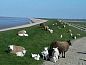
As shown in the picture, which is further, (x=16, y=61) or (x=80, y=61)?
(x=80, y=61)

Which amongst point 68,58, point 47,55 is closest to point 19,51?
point 47,55

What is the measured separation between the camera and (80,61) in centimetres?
2978

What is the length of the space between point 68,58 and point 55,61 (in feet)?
9.85

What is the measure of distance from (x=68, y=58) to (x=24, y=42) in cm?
705

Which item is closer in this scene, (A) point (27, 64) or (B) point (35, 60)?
(A) point (27, 64)

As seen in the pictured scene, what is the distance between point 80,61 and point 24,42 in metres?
9.07

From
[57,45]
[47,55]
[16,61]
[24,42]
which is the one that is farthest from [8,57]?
[24,42]

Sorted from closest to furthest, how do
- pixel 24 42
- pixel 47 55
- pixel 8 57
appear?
pixel 8 57 → pixel 47 55 → pixel 24 42

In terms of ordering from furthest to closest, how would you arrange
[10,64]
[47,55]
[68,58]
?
[68,58]
[47,55]
[10,64]

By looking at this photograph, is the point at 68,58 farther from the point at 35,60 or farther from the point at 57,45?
the point at 35,60

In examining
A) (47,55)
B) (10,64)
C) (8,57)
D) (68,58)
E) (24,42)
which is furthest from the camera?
(24,42)

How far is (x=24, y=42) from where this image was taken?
37.4 m

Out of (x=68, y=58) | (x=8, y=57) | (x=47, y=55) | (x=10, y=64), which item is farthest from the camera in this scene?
(x=68, y=58)

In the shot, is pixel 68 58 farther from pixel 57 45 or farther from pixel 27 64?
pixel 27 64
